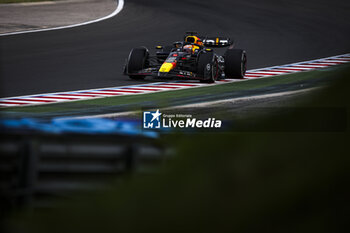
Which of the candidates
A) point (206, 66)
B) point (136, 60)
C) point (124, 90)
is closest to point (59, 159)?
point (124, 90)

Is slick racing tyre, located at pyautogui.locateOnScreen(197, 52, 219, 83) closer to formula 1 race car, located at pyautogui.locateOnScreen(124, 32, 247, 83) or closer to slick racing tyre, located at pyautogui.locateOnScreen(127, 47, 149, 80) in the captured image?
formula 1 race car, located at pyautogui.locateOnScreen(124, 32, 247, 83)

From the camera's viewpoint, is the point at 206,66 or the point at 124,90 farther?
the point at 206,66

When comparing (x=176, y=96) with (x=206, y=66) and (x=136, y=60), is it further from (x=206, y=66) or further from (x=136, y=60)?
(x=136, y=60)

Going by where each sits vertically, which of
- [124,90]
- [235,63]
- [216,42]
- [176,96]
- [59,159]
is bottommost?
[124,90]

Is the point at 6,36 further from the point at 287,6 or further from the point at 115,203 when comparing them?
the point at 115,203

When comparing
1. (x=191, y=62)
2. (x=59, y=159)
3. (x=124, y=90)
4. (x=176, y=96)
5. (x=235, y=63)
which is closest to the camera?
(x=59, y=159)

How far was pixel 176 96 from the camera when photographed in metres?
12.2

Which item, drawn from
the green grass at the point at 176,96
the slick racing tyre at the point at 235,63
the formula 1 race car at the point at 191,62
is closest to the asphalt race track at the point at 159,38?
the formula 1 race car at the point at 191,62

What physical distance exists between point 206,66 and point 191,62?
0.45 meters

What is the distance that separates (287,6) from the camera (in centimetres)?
2773

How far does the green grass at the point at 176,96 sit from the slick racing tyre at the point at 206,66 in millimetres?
311

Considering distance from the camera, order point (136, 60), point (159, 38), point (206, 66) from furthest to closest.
→ point (159, 38)
point (136, 60)
point (206, 66)

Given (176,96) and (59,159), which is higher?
(59,159)

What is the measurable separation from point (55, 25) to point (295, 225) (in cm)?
2343
